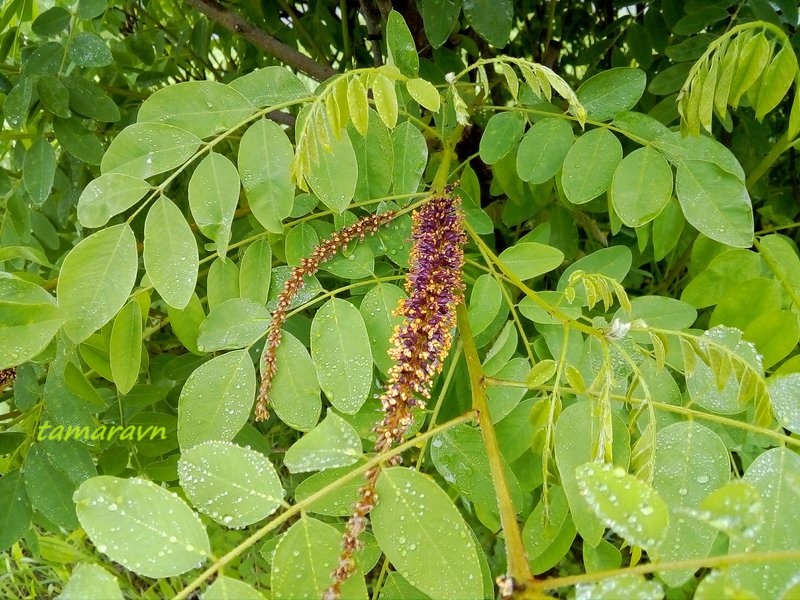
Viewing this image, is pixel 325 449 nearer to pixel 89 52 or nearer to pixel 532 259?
pixel 532 259

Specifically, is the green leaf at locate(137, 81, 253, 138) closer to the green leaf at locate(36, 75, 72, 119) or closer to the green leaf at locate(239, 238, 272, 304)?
the green leaf at locate(239, 238, 272, 304)

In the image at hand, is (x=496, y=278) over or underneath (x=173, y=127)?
underneath

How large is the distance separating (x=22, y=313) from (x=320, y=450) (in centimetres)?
26

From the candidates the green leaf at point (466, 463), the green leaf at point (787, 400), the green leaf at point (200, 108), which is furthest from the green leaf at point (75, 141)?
the green leaf at point (787, 400)

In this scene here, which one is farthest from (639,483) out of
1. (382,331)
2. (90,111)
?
(90,111)

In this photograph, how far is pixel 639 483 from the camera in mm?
322

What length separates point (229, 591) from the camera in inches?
14.4

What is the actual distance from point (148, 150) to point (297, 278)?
193 mm

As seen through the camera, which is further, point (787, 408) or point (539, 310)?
point (539, 310)

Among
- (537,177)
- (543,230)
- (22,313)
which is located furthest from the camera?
(543,230)

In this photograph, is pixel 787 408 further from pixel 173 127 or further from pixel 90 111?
pixel 90 111

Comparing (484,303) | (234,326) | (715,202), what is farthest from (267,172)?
Result: (715,202)

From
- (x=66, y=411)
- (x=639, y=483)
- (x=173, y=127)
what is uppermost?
(x=173, y=127)

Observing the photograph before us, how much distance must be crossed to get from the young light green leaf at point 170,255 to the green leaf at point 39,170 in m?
0.38
